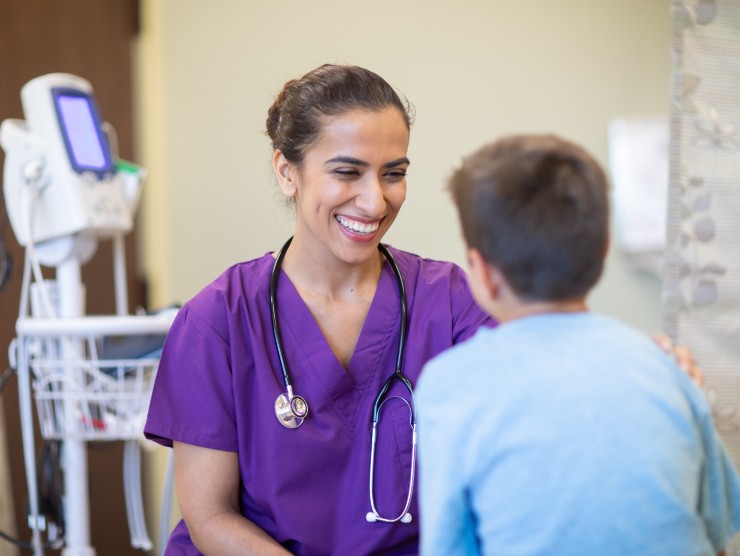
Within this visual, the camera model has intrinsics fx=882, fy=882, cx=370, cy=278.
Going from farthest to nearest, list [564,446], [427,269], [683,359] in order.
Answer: [427,269]
[683,359]
[564,446]

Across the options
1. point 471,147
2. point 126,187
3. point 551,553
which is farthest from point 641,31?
point 551,553

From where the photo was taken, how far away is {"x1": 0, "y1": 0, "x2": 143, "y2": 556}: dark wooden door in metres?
2.35

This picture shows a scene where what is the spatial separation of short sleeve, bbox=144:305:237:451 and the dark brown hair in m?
0.33

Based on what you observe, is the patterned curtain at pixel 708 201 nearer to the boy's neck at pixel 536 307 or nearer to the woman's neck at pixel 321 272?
the woman's neck at pixel 321 272

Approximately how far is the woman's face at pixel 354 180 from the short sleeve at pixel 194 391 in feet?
0.82

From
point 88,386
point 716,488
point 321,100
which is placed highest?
point 321,100

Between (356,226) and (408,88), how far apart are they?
1.45m

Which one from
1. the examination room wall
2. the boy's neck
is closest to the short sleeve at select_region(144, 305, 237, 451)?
the boy's neck

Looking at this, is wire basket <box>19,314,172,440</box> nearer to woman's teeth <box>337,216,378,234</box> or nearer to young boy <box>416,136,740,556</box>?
woman's teeth <box>337,216,378,234</box>

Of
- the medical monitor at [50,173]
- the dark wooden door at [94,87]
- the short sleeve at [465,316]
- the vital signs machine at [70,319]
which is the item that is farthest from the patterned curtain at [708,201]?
the dark wooden door at [94,87]

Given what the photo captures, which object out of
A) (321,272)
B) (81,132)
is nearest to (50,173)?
(81,132)

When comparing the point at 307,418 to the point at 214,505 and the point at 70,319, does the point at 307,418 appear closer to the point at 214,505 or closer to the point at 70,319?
the point at 214,505

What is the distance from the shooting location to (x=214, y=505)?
4.33 feet

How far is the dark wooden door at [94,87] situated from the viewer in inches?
92.5
